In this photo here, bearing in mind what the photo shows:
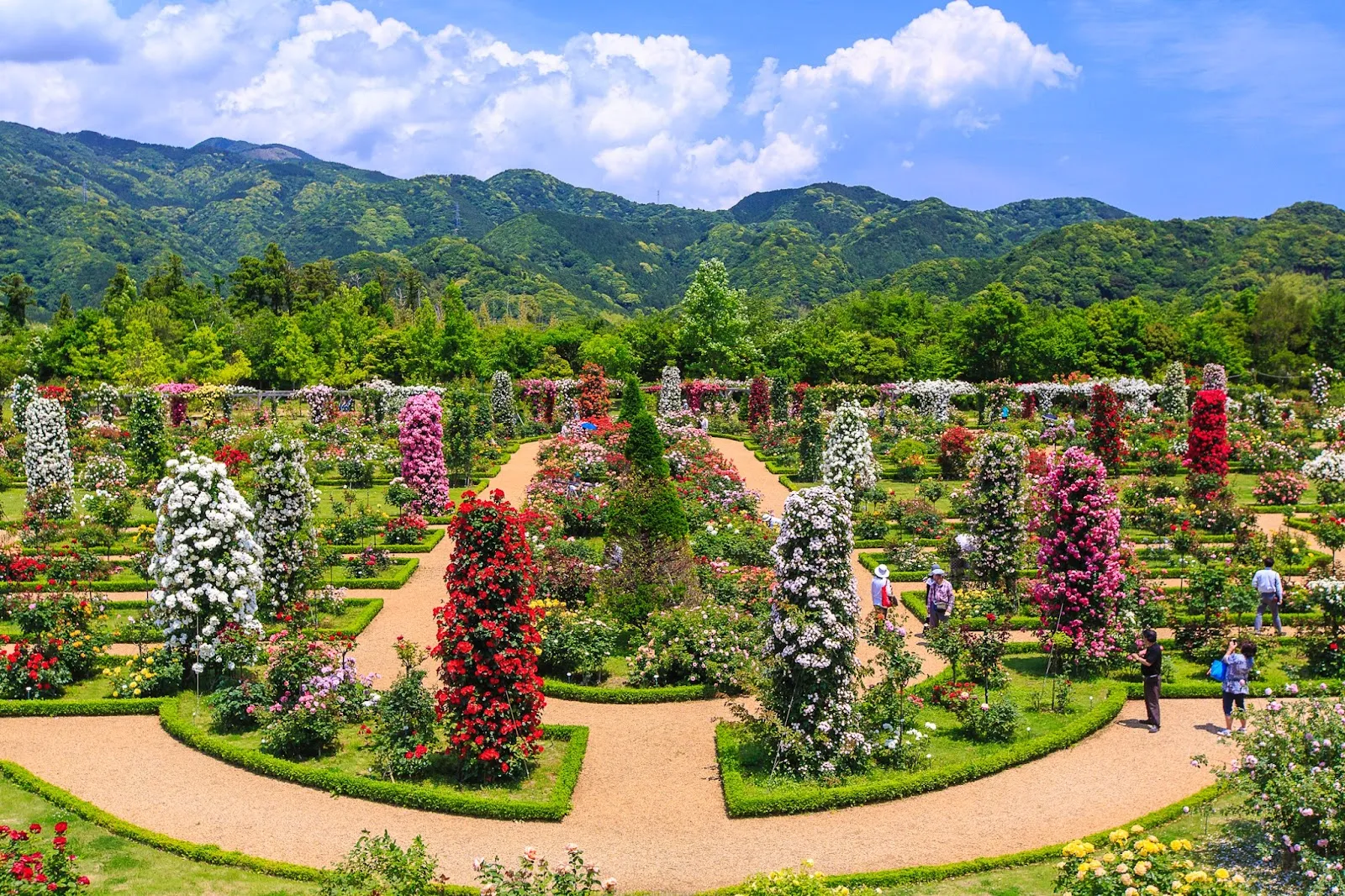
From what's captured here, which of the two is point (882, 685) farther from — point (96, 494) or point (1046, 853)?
point (96, 494)

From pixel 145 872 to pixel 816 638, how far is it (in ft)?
24.9

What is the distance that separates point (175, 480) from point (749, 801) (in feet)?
31.9

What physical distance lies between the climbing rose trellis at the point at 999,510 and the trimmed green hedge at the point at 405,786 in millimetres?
8699

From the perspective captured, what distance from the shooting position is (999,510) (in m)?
18.1

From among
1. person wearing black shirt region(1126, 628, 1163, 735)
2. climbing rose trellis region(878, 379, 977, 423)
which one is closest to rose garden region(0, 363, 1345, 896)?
person wearing black shirt region(1126, 628, 1163, 735)

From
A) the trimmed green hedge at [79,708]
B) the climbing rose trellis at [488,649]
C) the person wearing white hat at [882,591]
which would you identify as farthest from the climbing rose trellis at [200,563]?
the person wearing white hat at [882,591]

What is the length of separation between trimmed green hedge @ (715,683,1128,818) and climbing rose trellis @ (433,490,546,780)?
2.45 metres

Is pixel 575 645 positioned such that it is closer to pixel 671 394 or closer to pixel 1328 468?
pixel 1328 468

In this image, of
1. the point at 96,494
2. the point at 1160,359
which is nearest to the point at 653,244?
the point at 1160,359

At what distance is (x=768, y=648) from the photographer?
1246 centimetres

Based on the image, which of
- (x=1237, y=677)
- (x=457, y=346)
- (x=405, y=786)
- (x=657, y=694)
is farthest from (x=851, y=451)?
(x=457, y=346)

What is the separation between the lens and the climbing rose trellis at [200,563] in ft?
48.2

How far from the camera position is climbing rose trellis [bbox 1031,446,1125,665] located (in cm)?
1514

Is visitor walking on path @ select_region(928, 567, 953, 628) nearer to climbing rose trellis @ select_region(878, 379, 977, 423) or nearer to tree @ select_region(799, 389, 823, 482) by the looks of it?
tree @ select_region(799, 389, 823, 482)
